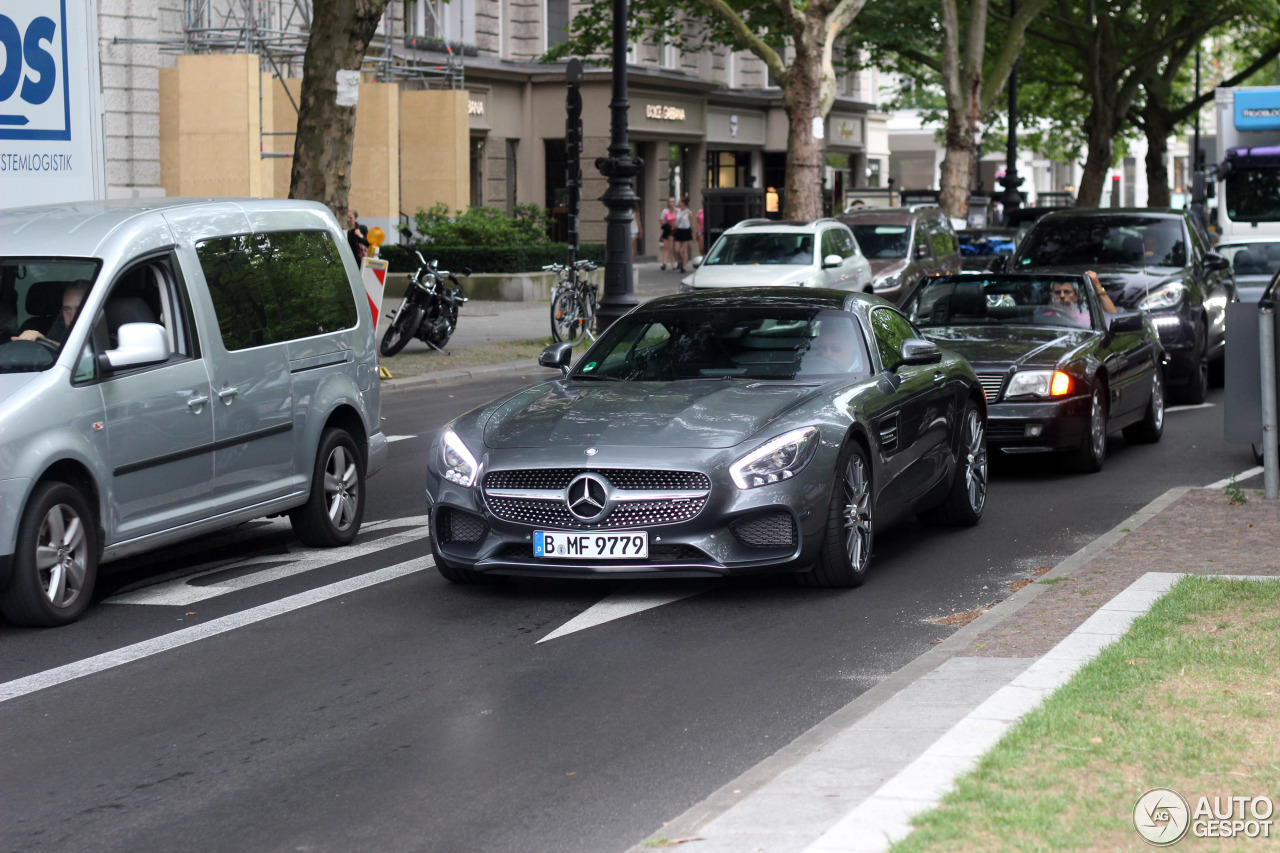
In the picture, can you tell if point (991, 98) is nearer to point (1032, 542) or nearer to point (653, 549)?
point (1032, 542)

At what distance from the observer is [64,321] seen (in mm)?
7906

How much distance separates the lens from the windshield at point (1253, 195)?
83.8ft

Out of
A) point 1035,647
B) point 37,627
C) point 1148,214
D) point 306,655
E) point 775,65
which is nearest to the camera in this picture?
point 1035,647

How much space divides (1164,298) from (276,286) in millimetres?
10639

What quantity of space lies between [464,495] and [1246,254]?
58.4 ft

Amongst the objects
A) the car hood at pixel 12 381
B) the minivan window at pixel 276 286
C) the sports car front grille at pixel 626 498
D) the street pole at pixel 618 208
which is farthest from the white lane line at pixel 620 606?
the street pole at pixel 618 208

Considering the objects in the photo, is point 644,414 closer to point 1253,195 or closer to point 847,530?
point 847,530

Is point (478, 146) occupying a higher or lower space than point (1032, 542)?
higher

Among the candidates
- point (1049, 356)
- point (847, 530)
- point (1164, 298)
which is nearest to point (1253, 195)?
point (1164, 298)

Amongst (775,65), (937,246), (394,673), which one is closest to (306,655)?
(394,673)

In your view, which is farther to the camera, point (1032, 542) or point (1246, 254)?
point (1246, 254)

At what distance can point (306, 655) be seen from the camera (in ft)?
23.4

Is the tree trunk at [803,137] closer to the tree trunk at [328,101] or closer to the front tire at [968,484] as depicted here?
the tree trunk at [328,101]
